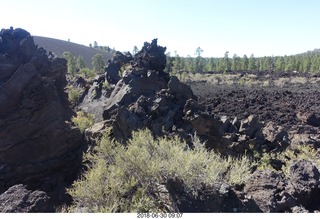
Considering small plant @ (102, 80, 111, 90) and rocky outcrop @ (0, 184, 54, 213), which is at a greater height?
small plant @ (102, 80, 111, 90)

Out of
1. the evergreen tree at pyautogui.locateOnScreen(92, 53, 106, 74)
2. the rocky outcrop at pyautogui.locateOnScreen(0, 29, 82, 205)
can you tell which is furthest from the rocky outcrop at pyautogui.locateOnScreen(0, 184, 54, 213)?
the evergreen tree at pyautogui.locateOnScreen(92, 53, 106, 74)

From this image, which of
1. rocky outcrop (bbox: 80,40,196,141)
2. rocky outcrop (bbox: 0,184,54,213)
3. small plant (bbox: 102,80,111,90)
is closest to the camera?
rocky outcrop (bbox: 0,184,54,213)

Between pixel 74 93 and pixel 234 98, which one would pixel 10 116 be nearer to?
pixel 74 93

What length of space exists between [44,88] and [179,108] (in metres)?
5.48

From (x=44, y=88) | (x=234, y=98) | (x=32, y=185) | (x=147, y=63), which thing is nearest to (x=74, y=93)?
(x=147, y=63)

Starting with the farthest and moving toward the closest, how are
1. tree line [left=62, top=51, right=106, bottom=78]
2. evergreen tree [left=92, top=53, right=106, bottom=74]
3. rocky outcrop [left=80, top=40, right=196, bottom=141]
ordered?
1. evergreen tree [left=92, top=53, right=106, bottom=74]
2. tree line [left=62, top=51, right=106, bottom=78]
3. rocky outcrop [left=80, top=40, right=196, bottom=141]

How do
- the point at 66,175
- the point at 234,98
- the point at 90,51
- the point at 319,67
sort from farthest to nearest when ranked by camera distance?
the point at 90,51
the point at 319,67
the point at 234,98
the point at 66,175

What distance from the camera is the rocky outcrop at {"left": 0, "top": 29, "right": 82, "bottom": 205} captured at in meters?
9.45

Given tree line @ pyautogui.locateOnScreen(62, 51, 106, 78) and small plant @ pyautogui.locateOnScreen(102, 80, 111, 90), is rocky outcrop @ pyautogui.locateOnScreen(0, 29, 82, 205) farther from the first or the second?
tree line @ pyautogui.locateOnScreen(62, 51, 106, 78)

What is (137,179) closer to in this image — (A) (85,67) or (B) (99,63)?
(B) (99,63)

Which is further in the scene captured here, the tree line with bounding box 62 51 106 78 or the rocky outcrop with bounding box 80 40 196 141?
the tree line with bounding box 62 51 106 78

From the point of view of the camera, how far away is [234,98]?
94.1ft

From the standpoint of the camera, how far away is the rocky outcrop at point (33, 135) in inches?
372

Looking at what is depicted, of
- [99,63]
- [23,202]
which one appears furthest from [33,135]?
[99,63]
